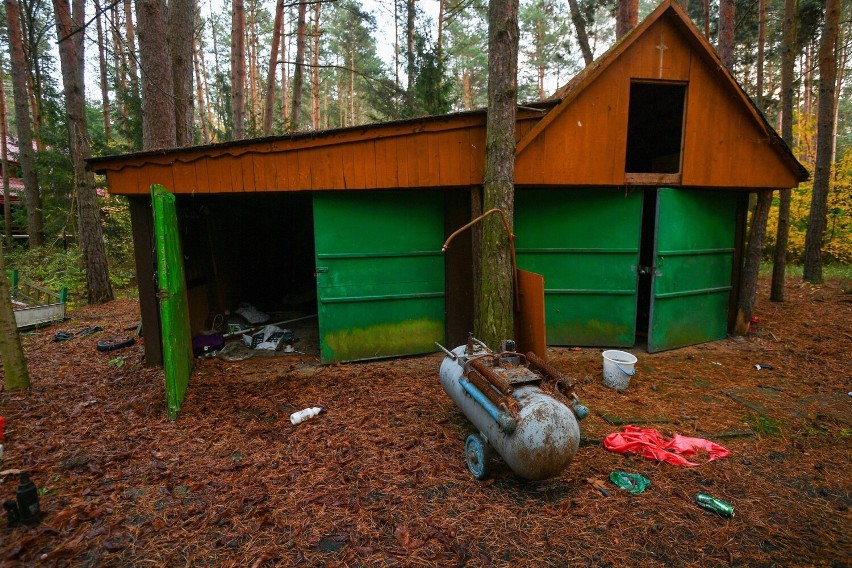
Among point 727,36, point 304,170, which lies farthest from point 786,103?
point 304,170

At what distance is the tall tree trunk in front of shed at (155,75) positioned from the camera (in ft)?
23.4

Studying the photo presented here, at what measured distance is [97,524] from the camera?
9.04 feet

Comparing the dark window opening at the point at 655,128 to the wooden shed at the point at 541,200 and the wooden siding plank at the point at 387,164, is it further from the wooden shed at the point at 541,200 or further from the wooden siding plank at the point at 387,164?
the wooden siding plank at the point at 387,164

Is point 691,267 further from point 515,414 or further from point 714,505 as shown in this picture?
point 515,414

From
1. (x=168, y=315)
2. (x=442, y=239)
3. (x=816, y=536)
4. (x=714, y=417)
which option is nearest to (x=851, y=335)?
(x=714, y=417)

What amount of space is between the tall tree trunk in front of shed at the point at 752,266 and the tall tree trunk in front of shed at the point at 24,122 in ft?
57.4

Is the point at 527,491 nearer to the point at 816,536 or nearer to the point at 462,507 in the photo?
the point at 462,507

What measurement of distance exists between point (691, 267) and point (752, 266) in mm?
1432

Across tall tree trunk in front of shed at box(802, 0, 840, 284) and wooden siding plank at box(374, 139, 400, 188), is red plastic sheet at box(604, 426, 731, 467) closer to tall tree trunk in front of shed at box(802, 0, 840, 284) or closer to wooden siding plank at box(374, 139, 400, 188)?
wooden siding plank at box(374, 139, 400, 188)

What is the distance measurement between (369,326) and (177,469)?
318cm

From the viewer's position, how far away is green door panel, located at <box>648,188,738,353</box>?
6.47 meters

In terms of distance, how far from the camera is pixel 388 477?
3.38 meters

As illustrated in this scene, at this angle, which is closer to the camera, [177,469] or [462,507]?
[462,507]

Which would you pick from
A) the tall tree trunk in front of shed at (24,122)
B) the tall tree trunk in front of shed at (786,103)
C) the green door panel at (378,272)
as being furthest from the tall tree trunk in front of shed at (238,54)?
the tall tree trunk in front of shed at (786,103)
